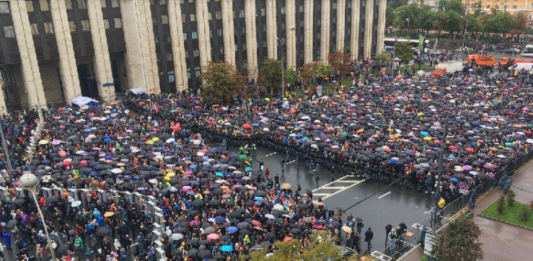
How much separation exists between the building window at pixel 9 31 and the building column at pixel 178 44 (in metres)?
20.0

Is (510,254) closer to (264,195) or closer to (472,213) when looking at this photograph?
(472,213)

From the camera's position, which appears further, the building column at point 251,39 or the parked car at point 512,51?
the parked car at point 512,51

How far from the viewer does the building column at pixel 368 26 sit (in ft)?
287

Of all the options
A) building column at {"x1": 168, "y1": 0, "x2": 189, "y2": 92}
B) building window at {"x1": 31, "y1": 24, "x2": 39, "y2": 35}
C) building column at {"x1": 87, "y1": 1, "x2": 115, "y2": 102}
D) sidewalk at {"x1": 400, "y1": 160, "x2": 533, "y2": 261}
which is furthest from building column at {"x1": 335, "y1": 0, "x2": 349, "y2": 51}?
sidewalk at {"x1": 400, "y1": 160, "x2": 533, "y2": 261}

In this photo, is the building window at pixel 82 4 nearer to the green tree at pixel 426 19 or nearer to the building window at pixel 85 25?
the building window at pixel 85 25

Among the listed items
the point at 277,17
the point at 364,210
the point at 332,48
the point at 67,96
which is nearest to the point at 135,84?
the point at 67,96

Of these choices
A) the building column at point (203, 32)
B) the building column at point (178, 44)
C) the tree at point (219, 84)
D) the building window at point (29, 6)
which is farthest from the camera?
the building column at point (203, 32)

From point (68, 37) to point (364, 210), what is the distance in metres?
45.1

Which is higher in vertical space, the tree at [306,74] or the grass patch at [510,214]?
the tree at [306,74]

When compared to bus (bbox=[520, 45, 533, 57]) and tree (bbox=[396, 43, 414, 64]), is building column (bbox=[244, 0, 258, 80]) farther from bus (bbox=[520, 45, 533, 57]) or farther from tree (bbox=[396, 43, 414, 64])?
bus (bbox=[520, 45, 533, 57])

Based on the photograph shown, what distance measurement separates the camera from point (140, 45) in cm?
6250

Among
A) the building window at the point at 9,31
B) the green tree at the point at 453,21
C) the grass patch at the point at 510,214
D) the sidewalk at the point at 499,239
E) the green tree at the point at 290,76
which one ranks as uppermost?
the building window at the point at 9,31

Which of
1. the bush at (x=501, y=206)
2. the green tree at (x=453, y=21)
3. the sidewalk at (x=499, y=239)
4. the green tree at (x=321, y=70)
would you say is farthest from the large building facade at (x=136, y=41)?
the green tree at (x=453, y=21)

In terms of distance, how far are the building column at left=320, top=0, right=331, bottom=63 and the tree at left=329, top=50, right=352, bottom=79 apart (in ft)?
19.7
